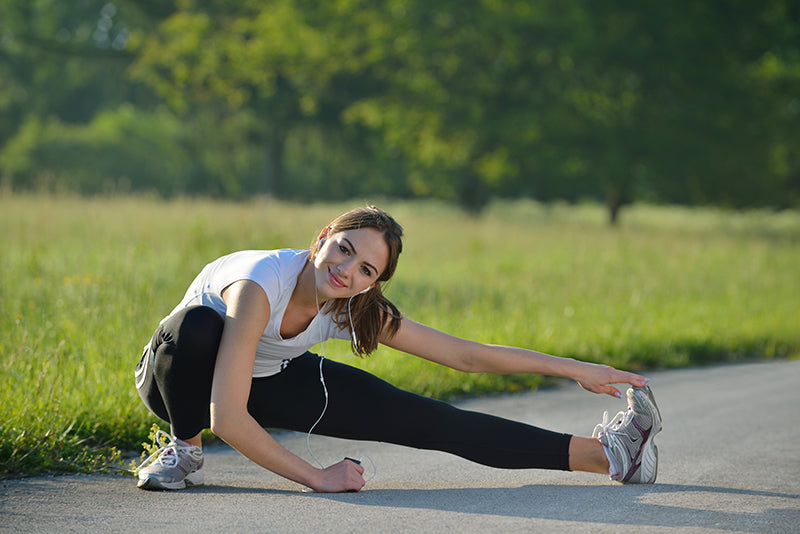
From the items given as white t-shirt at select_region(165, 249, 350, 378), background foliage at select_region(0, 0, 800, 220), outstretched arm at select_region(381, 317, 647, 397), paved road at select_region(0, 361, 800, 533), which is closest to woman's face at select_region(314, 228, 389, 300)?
white t-shirt at select_region(165, 249, 350, 378)

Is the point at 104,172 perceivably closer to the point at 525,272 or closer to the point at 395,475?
the point at 525,272

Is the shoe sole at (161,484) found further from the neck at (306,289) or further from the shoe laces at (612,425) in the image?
the shoe laces at (612,425)

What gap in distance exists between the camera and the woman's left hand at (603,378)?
3699mm

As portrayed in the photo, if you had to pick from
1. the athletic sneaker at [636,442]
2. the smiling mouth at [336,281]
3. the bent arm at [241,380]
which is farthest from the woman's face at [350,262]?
the athletic sneaker at [636,442]

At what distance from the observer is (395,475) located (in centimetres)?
405

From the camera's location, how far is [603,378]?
146 inches

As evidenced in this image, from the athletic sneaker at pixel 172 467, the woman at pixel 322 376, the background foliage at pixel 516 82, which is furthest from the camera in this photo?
the background foliage at pixel 516 82

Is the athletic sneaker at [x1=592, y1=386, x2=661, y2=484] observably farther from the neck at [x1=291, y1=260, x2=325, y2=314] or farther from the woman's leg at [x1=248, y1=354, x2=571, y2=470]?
the neck at [x1=291, y1=260, x2=325, y2=314]

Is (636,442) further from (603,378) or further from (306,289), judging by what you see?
(306,289)

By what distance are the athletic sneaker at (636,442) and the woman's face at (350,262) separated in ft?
4.05

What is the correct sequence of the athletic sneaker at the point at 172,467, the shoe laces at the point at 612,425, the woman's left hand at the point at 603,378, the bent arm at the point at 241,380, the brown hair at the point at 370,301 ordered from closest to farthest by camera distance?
1. the bent arm at the point at 241,380
2. the brown hair at the point at 370,301
3. the athletic sneaker at the point at 172,467
4. the woman's left hand at the point at 603,378
5. the shoe laces at the point at 612,425

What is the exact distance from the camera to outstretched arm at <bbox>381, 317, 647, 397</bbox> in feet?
12.3

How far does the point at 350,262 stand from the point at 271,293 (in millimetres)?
334

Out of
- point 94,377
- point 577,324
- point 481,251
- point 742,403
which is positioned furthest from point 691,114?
point 94,377
